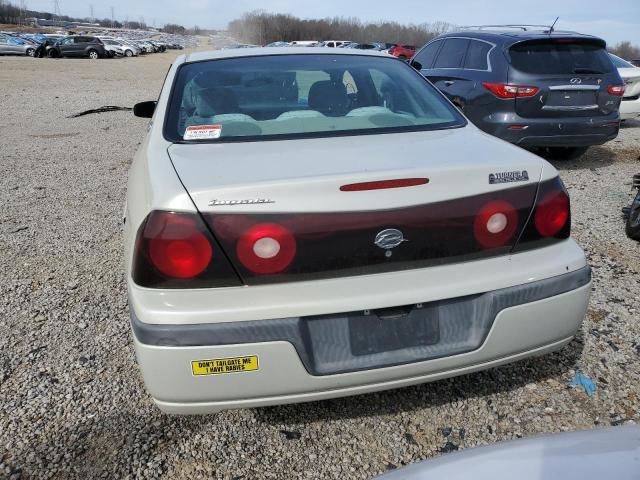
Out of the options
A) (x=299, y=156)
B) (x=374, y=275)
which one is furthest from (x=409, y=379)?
(x=299, y=156)

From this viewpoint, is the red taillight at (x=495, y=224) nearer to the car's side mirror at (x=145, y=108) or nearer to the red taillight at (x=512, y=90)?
the car's side mirror at (x=145, y=108)

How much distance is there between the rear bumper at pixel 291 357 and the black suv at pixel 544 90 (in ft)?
13.9

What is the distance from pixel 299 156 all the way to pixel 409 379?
897 millimetres

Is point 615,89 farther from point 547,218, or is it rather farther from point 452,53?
point 547,218

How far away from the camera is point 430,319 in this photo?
1861 millimetres

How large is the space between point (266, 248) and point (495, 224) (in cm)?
82

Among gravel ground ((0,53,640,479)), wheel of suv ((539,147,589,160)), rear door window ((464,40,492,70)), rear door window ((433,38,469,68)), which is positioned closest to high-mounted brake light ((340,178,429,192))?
gravel ground ((0,53,640,479))

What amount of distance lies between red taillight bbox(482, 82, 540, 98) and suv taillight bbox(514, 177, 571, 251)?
4137mm

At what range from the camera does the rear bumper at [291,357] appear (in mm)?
1718

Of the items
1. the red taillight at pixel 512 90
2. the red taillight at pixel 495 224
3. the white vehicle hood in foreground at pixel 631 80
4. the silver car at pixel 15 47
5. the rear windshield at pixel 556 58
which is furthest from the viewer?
the silver car at pixel 15 47

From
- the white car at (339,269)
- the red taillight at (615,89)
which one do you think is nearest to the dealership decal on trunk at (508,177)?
the white car at (339,269)

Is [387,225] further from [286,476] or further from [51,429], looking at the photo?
[51,429]

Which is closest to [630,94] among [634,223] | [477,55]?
[477,55]

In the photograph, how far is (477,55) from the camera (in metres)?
6.41
